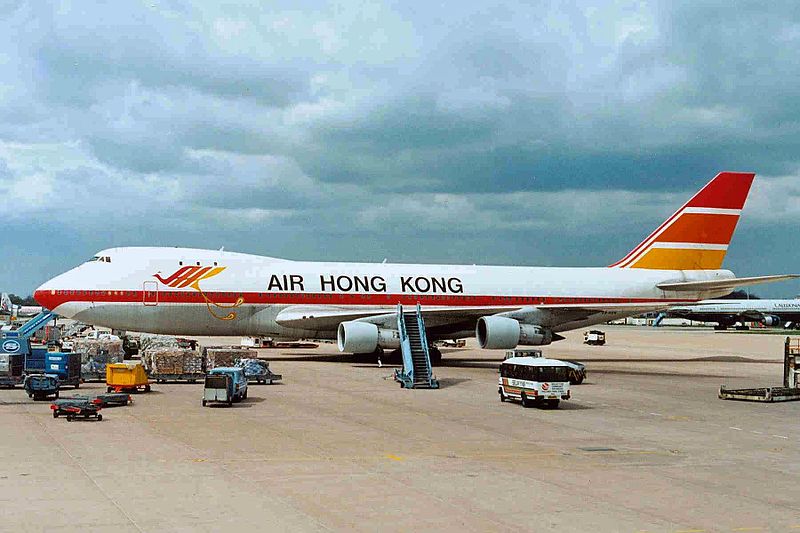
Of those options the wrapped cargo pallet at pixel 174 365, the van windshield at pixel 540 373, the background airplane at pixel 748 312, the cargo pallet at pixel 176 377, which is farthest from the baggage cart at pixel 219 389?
the background airplane at pixel 748 312

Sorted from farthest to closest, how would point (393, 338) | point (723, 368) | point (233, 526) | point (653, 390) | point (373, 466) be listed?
point (723, 368), point (393, 338), point (653, 390), point (373, 466), point (233, 526)

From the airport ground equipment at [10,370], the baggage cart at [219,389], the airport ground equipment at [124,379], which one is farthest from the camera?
the airport ground equipment at [10,370]

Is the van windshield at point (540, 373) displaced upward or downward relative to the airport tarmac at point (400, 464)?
upward

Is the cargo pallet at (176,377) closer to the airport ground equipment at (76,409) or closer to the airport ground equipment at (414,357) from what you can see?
the airport ground equipment at (414,357)

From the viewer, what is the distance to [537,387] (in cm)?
2464

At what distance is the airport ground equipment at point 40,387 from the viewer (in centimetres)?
2452

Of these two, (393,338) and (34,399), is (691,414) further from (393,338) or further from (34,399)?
(34,399)

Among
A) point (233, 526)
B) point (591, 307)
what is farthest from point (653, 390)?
point (233, 526)

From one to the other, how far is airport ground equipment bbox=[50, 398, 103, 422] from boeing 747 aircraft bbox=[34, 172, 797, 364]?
1839 cm

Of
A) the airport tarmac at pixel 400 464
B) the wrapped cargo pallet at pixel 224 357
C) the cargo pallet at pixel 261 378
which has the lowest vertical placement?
the airport tarmac at pixel 400 464

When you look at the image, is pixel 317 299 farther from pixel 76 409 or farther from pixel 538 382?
pixel 76 409

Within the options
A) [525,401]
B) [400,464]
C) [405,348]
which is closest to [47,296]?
[405,348]

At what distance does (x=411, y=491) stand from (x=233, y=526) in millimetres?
3374

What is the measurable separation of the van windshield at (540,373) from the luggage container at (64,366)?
15059mm
